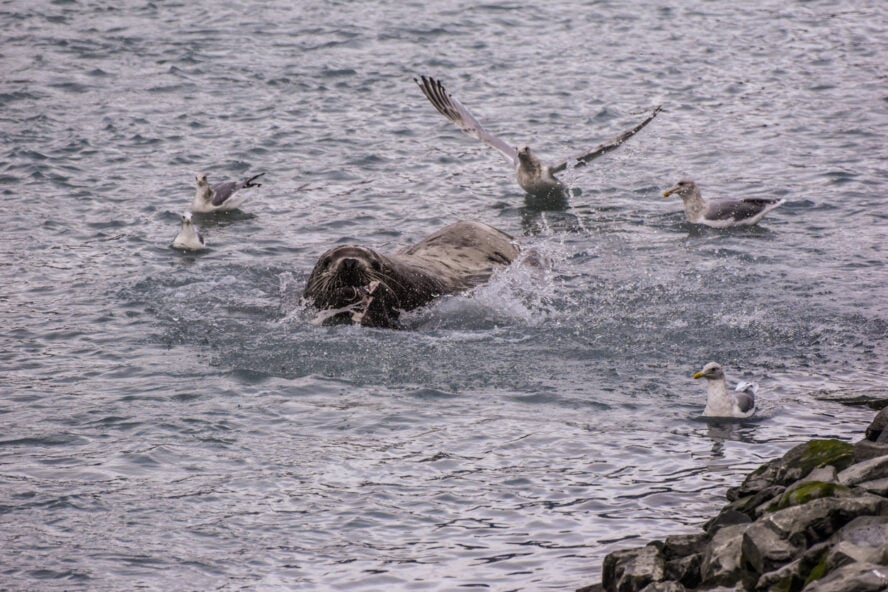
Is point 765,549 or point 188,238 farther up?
point 188,238

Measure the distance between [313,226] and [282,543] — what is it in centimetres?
757

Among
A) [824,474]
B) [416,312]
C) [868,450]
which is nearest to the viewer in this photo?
[824,474]

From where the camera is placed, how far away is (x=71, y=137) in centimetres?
1703

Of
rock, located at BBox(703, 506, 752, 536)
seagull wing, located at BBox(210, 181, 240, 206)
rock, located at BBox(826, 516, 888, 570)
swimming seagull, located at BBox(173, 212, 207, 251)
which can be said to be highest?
seagull wing, located at BBox(210, 181, 240, 206)

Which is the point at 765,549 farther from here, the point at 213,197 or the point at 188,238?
the point at 213,197

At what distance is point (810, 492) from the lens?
240 inches

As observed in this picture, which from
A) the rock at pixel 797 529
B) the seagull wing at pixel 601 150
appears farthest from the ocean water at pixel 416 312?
the rock at pixel 797 529

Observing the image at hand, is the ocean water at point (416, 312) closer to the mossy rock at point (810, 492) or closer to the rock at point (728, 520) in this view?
the rock at point (728, 520)

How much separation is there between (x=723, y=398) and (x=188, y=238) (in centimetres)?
671

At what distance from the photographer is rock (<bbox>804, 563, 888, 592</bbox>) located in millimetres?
4977

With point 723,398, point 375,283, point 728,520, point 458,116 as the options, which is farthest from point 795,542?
point 458,116

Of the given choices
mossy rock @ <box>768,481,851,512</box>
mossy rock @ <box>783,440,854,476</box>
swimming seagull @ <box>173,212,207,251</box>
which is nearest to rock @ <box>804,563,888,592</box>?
mossy rock @ <box>768,481,851,512</box>

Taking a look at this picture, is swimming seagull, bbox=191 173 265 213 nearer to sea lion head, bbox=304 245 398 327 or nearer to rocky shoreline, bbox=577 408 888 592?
sea lion head, bbox=304 245 398 327

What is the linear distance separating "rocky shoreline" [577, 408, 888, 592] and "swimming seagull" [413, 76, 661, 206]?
29.3 feet
